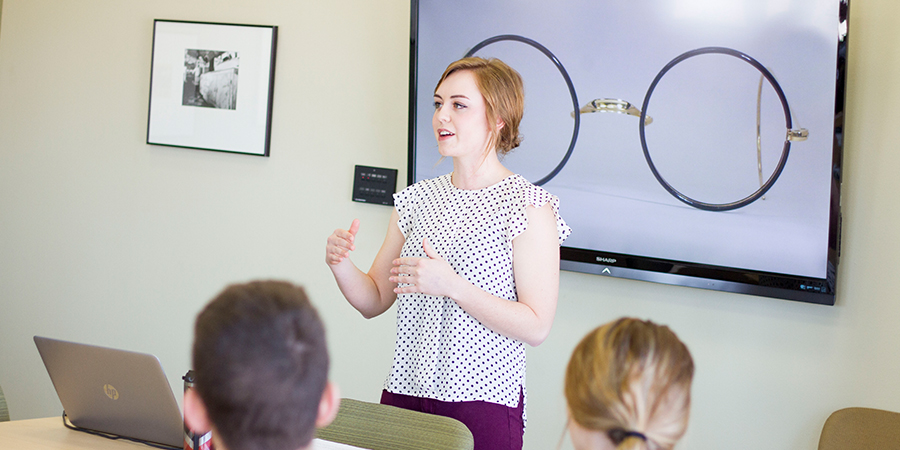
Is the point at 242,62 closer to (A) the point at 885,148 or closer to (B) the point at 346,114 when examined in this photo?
(B) the point at 346,114

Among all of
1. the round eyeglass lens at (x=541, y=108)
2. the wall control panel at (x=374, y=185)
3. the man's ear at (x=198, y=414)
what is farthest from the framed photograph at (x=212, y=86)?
the man's ear at (x=198, y=414)

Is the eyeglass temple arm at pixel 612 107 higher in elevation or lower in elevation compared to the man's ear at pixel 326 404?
higher

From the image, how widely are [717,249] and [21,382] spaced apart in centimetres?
304

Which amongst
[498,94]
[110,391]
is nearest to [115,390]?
[110,391]

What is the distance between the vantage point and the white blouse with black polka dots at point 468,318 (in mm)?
1603

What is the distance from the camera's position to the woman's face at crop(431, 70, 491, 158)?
1.68m

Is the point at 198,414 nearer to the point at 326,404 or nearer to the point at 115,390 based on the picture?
the point at 326,404

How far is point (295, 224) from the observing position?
2818 mm

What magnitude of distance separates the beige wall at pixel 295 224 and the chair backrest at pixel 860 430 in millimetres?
155

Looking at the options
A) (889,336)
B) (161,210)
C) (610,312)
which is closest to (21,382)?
(161,210)

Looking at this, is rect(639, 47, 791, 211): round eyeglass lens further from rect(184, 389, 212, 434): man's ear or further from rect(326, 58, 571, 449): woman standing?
rect(184, 389, 212, 434): man's ear

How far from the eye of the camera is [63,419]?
1.56m

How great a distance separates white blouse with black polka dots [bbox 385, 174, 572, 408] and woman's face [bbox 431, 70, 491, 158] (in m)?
0.11

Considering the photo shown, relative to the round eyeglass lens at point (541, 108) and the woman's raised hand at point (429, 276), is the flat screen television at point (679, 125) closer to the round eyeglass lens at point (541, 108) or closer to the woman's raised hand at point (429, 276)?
the round eyeglass lens at point (541, 108)
